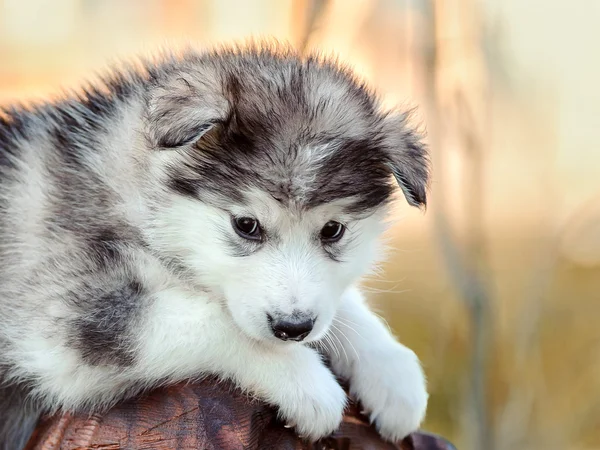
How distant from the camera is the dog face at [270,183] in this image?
1911 millimetres

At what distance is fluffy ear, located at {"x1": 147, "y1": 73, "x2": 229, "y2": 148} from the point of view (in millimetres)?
1851

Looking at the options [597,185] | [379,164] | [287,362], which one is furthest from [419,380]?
[597,185]

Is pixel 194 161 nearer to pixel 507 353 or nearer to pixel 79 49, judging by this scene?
pixel 79 49

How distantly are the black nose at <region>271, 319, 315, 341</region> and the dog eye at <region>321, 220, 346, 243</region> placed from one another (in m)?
0.29

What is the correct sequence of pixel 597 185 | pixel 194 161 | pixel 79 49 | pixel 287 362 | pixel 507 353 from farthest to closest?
pixel 507 353 → pixel 597 185 → pixel 79 49 → pixel 194 161 → pixel 287 362

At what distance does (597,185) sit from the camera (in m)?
5.18

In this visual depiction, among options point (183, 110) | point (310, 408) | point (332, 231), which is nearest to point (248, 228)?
point (332, 231)

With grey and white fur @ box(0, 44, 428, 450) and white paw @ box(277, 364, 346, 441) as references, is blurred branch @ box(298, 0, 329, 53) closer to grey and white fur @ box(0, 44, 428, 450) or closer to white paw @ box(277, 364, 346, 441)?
grey and white fur @ box(0, 44, 428, 450)

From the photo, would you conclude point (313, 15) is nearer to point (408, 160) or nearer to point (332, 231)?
point (408, 160)

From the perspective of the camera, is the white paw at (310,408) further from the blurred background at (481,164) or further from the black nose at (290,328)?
the blurred background at (481,164)

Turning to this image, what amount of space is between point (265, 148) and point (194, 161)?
0.23 metres

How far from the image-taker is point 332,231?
2.11 m

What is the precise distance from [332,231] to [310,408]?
20.7 inches

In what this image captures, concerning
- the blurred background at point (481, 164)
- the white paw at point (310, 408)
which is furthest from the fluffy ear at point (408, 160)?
the blurred background at point (481, 164)
